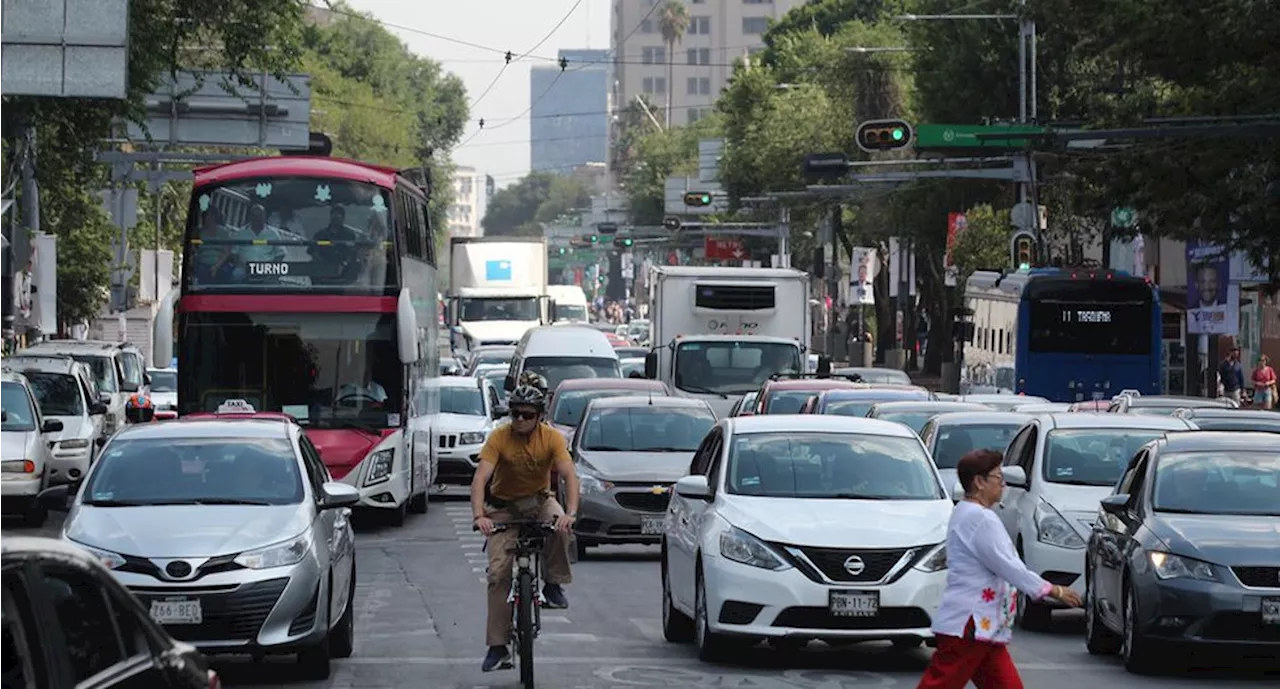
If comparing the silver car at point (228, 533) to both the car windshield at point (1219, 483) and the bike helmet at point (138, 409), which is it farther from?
the bike helmet at point (138, 409)

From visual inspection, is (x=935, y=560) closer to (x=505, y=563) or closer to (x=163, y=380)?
(x=505, y=563)

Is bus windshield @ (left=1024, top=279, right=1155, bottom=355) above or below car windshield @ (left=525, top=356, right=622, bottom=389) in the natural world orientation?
above

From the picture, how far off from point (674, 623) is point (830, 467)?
154 centimetres

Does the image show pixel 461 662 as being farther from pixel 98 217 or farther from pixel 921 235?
pixel 921 235

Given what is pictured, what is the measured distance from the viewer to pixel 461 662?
53.2ft

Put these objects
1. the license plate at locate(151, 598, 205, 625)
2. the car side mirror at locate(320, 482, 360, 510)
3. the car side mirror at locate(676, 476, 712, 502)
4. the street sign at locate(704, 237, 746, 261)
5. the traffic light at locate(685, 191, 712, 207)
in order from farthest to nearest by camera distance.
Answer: the street sign at locate(704, 237, 746, 261) < the traffic light at locate(685, 191, 712, 207) < the car side mirror at locate(676, 476, 712, 502) < the car side mirror at locate(320, 482, 360, 510) < the license plate at locate(151, 598, 205, 625)

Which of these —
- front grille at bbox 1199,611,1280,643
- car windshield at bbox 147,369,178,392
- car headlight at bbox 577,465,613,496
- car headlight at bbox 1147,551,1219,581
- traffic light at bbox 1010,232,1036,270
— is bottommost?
front grille at bbox 1199,611,1280,643

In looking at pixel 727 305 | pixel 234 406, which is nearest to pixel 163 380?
pixel 727 305

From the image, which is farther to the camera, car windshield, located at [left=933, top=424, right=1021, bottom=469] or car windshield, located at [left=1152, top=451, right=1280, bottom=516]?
car windshield, located at [left=933, top=424, right=1021, bottom=469]

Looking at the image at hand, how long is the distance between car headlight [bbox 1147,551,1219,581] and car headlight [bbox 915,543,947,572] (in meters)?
1.28

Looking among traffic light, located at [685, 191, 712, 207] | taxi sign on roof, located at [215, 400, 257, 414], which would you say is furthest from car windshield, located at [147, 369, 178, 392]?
traffic light, located at [685, 191, 712, 207]

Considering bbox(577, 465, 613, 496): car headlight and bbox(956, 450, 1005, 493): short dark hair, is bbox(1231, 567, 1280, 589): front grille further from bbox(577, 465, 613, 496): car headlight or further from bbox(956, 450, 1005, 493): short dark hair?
bbox(577, 465, 613, 496): car headlight

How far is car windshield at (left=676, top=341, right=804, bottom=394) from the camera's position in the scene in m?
40.4

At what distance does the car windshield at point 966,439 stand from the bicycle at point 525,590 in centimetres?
973
